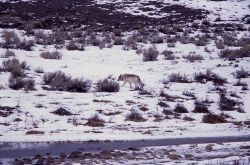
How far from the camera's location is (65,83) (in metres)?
14.3

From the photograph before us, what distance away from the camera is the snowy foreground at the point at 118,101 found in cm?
Answer: 982

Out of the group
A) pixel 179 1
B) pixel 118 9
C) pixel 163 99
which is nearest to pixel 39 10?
pixel 118 9

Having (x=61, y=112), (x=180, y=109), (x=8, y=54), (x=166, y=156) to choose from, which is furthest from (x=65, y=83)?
(x=166, y=156)

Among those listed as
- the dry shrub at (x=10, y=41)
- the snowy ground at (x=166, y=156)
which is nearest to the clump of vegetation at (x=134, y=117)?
the snowy ground at (x=166, y=156)

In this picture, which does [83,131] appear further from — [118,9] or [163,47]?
[118,9]

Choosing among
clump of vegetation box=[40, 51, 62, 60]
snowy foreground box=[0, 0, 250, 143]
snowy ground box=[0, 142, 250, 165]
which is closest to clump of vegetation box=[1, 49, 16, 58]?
snowy foreground box=[0, 0, 250, 143]

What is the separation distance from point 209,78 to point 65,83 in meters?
6.07

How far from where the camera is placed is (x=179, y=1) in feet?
149

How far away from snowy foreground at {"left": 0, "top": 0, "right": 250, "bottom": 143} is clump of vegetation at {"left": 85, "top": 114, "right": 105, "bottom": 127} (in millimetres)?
132

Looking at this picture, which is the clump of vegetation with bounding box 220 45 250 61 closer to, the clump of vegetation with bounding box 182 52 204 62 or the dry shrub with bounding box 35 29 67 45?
the clump of vegetation with bounding box 182 52 204 62

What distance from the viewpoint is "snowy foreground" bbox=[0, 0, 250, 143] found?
9.82 m

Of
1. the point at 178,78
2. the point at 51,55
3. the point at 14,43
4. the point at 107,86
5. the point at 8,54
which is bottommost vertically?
the point at 178,78

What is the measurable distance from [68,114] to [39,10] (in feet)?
93.4

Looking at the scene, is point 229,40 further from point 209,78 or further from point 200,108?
point 200,108
